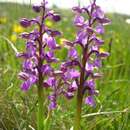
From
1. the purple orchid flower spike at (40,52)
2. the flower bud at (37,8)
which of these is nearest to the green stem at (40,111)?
the purple orchid flower spike at (40,52)

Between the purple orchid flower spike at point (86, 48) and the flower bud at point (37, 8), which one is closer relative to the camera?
the purple orchid flower spike at point (86, 48)

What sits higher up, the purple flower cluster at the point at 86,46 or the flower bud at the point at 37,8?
the flower bud at the point at 37,8

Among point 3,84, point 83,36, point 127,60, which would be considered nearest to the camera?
point 83,36

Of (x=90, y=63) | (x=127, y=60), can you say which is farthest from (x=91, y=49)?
(x=127, y=60)

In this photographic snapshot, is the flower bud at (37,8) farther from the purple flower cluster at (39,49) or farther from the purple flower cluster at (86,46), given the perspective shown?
the purple flower cluster at (86,46)

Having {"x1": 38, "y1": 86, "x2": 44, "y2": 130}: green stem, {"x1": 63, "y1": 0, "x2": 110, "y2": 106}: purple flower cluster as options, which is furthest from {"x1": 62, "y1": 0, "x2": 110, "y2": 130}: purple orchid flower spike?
{"x1": 38, "y1": 86, "x2": 44, "y2": 130}: green stem

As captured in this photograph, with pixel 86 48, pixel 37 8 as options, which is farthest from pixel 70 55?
pixel 37 8

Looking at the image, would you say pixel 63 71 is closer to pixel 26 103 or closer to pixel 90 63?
→ pixel 90 63
